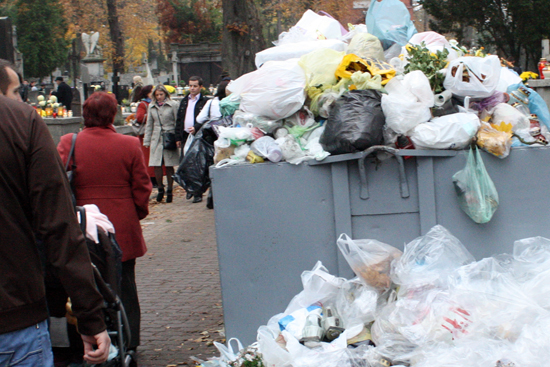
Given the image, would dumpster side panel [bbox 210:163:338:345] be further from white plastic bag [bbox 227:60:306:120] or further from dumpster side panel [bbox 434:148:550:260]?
dumpster side panel [bbox 434:148:550:260]

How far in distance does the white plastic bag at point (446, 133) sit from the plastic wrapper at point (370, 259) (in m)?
0.64

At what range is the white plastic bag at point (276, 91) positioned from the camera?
13.0ft

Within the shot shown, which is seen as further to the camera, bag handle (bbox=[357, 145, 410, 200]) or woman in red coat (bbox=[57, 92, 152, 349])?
woman in red coat (bbox=[57, 92, 152, 349])

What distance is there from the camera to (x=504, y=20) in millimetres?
25859

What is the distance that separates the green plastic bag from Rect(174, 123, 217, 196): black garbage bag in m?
3.70

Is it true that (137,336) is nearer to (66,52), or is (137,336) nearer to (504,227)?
(504,227)

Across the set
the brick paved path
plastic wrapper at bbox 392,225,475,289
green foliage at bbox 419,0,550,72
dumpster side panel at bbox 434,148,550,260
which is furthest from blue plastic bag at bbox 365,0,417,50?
green foliage at bbox 419,0,550,72

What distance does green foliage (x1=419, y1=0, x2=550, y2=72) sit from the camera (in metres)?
24.2

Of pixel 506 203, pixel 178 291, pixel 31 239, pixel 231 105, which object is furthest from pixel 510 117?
pixel 178 291

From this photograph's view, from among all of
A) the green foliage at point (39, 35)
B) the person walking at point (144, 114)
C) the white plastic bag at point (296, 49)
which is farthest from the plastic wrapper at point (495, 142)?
the green foliage at point (39, 35)

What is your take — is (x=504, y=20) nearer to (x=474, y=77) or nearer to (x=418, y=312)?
(x=474, y=77)

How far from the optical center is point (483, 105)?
4.15 metres

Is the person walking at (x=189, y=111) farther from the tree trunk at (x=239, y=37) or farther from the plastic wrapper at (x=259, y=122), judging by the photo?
the plastic wrapper at (x=259, y=122)

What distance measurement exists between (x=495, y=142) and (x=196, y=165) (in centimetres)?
420
